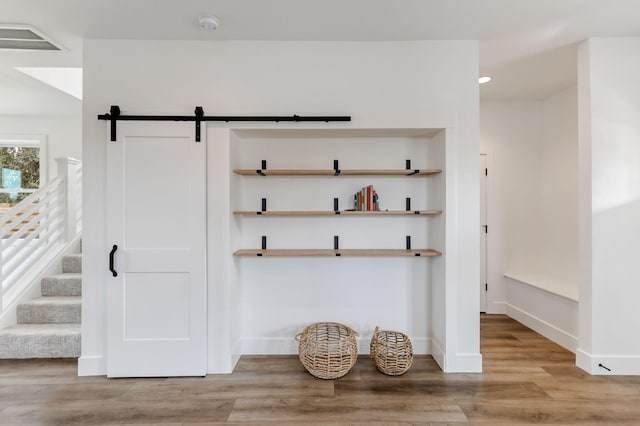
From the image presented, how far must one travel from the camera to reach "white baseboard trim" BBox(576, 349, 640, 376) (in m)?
2.78

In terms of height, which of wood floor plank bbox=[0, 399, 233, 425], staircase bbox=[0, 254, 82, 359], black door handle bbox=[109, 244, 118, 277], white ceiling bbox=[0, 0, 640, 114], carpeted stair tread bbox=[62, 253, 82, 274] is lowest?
wood floor plank bbox=[0, 399, 233, 425]

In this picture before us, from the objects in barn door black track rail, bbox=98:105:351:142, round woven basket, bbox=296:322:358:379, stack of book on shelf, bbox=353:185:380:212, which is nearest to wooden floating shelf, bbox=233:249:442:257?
stack of book on shelf, bbox=353:185:380:212

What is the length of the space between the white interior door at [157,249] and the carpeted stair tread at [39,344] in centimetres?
70

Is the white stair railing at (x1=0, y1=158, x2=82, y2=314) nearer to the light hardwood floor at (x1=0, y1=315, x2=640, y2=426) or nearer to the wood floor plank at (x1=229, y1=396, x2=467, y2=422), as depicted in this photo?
the light hardwood floor at (x1=0, y1=315, x2=640, y2=426)

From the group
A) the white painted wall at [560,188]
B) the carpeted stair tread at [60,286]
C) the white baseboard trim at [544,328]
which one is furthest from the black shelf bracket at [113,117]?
the white painted wall at [560,188]

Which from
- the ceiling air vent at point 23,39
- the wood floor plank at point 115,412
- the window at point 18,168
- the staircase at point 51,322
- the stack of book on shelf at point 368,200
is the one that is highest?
the ceiling air vent at point 23,39

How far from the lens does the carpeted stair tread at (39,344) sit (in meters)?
3.08

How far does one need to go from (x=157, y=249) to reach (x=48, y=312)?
5.27 ft

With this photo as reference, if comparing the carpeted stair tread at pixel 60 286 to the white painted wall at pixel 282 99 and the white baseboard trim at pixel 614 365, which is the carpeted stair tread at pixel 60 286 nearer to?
the white painted wall at pixel 282 99

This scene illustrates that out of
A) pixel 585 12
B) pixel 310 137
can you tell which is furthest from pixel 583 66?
pixel 310 137

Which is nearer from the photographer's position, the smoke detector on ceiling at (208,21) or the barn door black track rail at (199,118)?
the smoke detector on ceiling at (208,21)

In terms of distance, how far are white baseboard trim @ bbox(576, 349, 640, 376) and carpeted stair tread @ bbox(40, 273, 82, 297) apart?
483 cm

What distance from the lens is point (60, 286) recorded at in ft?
11.9

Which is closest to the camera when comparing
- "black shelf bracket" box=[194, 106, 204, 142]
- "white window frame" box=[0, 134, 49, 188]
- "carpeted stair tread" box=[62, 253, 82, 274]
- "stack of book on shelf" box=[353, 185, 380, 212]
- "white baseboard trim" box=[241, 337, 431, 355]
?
"black shelf bracket" box=[194, 106, 204, 142]
